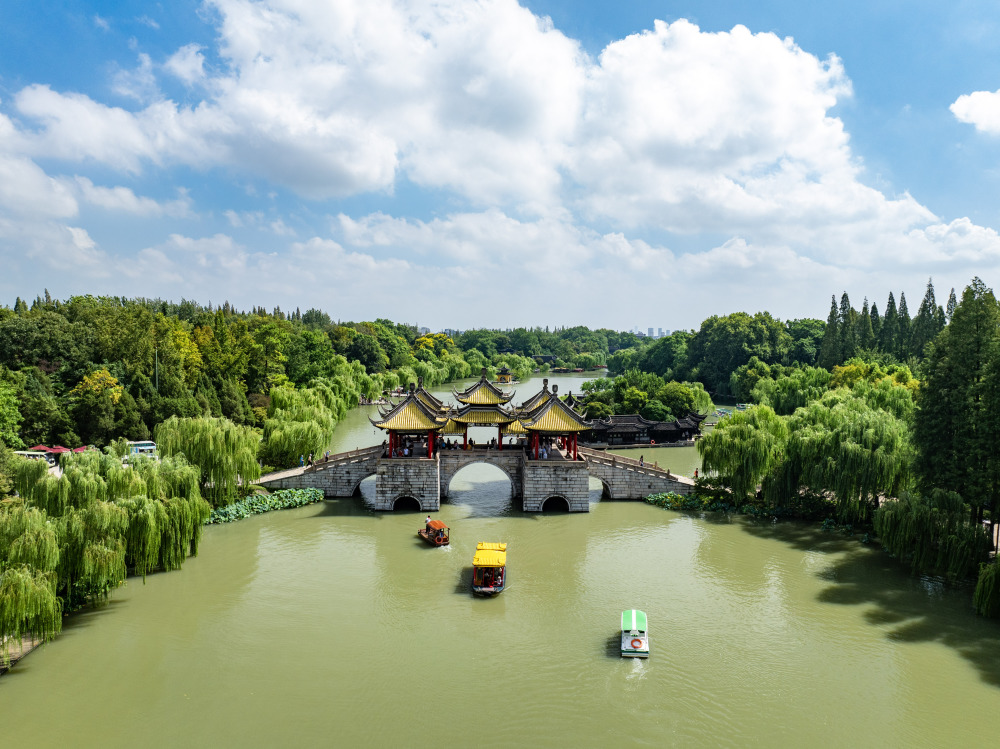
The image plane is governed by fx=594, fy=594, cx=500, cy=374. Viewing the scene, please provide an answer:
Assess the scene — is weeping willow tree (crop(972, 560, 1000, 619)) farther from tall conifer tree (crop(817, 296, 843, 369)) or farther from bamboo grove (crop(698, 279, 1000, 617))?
tall conifer tree (crop(817, 296, 843, 369))

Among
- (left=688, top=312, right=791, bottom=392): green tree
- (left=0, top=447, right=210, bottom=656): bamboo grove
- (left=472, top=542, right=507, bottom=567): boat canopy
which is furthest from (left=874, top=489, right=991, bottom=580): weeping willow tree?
(left=688, top=312, right=791, bottom=392): green tree

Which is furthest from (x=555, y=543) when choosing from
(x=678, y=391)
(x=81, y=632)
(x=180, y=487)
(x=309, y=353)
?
(x=309, y=353)

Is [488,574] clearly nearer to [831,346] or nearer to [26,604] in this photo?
[26,604]

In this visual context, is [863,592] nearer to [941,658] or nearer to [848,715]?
[941,658]

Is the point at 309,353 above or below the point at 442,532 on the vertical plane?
above

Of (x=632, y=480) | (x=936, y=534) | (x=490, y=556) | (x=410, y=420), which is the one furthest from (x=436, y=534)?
(x=936, y=534)

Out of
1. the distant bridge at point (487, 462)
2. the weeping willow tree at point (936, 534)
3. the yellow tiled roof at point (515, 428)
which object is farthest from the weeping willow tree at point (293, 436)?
the weeping willow tree at point (936, 534)

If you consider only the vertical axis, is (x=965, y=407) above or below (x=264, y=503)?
above
